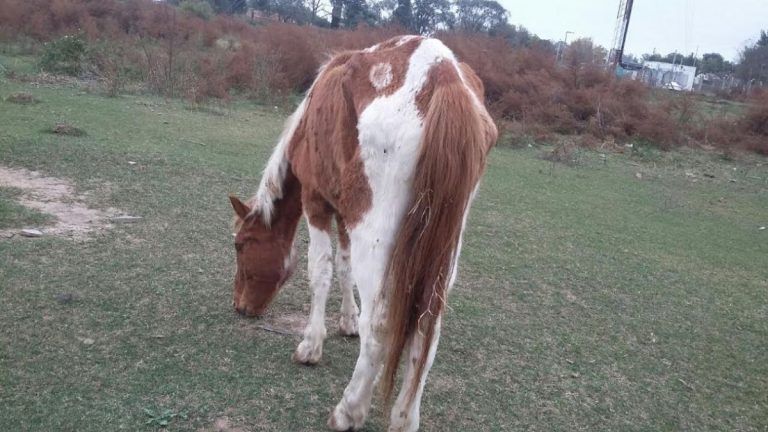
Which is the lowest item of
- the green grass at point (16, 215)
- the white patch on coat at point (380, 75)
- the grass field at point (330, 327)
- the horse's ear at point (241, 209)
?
the grass field at point (330, 327)

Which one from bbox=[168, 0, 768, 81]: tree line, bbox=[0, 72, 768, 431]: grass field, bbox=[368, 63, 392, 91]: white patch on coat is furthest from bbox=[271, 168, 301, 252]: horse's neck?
bbox=[168, 0, 768, 81]: tree line

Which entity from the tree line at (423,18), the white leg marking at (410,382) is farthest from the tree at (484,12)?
the white leg marking at (410,382)

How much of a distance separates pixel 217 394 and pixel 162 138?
6519mm

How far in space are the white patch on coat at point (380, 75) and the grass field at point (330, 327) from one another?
5.14 feet

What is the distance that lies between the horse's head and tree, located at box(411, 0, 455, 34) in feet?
Result: 101

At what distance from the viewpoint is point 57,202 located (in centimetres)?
523

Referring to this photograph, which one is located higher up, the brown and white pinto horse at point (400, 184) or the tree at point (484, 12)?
the tree at point (484, 12)

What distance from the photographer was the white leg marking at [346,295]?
11.8 ft

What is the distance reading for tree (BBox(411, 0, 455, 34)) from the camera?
1344 inches

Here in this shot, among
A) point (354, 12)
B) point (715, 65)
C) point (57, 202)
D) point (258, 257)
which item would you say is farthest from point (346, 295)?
point (715, 65)

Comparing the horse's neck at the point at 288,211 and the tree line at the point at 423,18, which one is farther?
the tree line at the point at 423,18

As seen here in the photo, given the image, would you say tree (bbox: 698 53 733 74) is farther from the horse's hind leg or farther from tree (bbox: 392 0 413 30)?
the horse's hind leg

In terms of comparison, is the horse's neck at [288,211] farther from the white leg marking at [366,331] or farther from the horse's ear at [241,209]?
the white leg marking at [366,331]

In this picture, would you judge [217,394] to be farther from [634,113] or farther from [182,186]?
[634,113]
